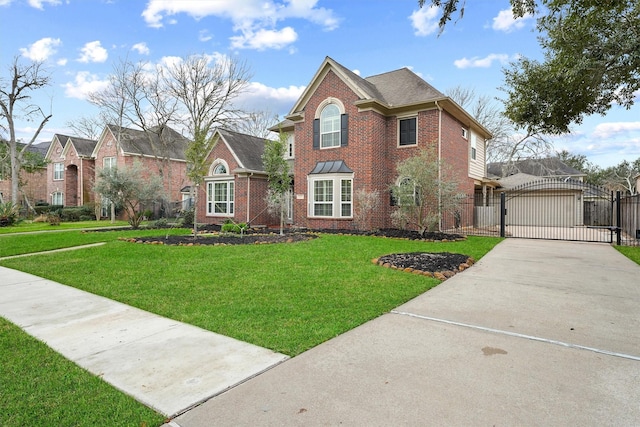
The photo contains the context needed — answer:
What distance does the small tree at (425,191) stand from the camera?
14.0m

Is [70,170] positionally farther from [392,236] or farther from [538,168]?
[538,168]

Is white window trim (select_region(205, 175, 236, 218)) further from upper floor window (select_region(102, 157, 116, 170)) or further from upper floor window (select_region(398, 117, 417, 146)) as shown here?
upper floor window (select_region(102, 157, 116, 170))

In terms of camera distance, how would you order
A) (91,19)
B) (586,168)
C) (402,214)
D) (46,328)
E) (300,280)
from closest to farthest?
(46,328), (300,280), (91,19), (402,214), (586,168)

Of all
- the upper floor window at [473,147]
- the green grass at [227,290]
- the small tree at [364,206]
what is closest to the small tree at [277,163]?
the small tree at [364,206]

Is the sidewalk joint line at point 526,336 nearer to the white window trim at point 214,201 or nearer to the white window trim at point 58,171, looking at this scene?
the white window trim at point 214,201

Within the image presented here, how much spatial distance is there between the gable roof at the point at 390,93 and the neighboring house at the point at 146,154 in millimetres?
16265

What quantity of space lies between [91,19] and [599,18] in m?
15.9

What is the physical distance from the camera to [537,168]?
38656 millimetres

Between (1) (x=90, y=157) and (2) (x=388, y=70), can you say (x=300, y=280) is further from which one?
(1) (x=90, y=157)

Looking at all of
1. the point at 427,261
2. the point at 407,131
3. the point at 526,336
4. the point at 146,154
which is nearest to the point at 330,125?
the point at 407,131

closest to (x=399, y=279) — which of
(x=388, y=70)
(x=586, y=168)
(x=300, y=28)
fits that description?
(x=300, y=28)

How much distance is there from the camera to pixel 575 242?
13625mm

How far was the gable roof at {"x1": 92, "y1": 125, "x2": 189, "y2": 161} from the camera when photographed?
30.2 m

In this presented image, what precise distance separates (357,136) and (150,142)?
21516mm
